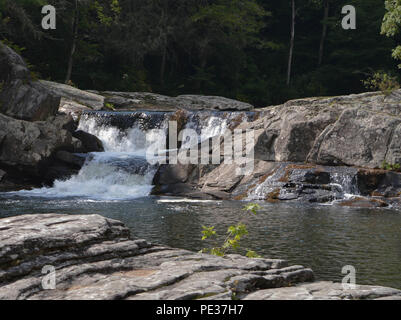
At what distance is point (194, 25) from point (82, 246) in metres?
40.4

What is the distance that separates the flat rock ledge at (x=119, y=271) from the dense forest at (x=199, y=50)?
34.1m

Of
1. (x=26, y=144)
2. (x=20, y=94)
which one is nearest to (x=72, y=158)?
(x=26, y=144)

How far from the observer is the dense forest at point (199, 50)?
40.1 meters

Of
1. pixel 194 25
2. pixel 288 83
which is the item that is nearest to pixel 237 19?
pixel 194 25

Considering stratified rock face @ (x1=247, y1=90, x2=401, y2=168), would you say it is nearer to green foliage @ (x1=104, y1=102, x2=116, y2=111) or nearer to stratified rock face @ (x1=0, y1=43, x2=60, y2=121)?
stratified rock face @ (x1=0, y1=43, x2=60, y2=121)

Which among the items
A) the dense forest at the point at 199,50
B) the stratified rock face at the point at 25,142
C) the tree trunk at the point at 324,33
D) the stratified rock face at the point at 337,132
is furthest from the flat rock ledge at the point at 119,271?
the tree trunk at the point at 324,33

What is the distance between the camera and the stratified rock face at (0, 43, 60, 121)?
23.9 meters

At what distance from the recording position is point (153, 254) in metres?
6.77

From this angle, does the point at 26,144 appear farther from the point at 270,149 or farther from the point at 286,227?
the point at 286,227

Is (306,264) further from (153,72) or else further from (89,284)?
(153,72)

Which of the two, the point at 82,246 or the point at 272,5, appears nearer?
the point at 82,246

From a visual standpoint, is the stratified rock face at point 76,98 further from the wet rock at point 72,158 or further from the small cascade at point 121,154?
the wet rock at point 72,158

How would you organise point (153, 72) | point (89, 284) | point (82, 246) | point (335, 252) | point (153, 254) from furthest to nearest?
point (153, 72), point (335, 252), point (153, 254), point (82, 246), point (89, 284)
